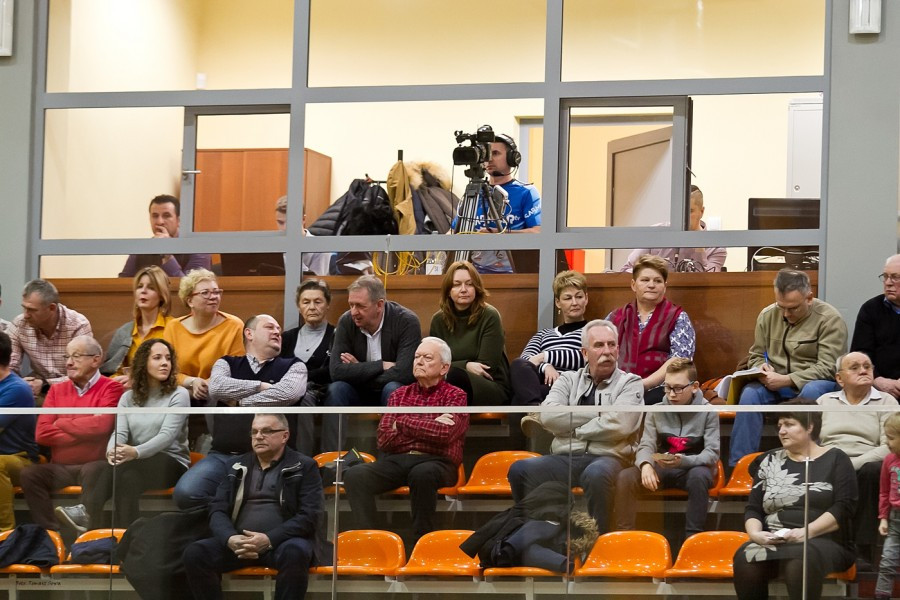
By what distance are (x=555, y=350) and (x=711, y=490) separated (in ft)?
5.75

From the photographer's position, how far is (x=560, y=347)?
7789mm

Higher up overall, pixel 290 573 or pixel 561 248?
pixel 561 248

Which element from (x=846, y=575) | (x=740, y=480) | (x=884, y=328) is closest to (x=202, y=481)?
(x=740, y=480)

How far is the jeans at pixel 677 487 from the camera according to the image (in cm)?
619

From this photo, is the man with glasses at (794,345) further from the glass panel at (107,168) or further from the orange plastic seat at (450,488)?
the glass panel at (107,168)

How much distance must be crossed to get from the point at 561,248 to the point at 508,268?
1.08 feet

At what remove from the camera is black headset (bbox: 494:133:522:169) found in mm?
8570

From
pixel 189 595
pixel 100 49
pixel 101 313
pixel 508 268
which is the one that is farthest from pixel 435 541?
pixel 100 49

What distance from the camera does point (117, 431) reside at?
6.64 meters

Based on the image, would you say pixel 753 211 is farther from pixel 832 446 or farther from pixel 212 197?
pixel 212 197

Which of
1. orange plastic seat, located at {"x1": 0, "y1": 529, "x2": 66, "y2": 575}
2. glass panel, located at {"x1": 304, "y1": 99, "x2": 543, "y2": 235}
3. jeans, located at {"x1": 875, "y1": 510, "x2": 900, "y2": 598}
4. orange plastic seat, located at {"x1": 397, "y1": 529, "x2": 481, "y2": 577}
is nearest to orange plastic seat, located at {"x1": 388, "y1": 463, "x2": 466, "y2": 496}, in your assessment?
orange plastic seat, located at {"x1": 397, "y1": 529, "x2": 481, "y2": 577}

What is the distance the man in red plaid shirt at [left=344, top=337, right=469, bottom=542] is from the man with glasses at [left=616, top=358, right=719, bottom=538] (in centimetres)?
75

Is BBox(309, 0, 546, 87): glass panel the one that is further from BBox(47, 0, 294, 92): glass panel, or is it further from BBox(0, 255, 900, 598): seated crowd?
BBox(0, 255, 900, 598): seated crowd

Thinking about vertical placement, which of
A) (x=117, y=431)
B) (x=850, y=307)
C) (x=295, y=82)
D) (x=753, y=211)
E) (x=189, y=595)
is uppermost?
(x=295, y=82)
